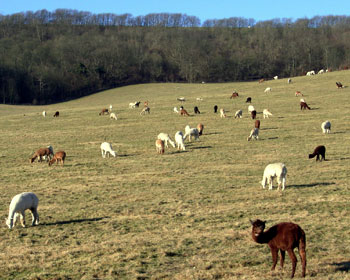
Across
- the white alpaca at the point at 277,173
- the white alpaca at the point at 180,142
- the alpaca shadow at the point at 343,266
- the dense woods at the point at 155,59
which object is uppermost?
the dense woods at the point at 155,59

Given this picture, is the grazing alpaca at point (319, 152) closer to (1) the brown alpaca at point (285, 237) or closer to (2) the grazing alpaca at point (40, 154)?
(2) the grazing alpaca at point (40, 154)

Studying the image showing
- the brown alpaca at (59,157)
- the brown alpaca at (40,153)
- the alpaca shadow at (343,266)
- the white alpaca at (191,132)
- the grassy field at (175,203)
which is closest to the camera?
the alpaca shadow at (343,266)

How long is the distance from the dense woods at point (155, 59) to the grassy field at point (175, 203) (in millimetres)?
57866

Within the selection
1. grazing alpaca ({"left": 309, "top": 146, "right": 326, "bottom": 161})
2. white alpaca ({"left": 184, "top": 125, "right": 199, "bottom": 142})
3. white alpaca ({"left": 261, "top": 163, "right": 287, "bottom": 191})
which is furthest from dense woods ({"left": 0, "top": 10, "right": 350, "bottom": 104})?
white alpaca ({"left": 261, "top": 163, "right": 287, "bottom": 191})

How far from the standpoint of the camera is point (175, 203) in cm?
1484

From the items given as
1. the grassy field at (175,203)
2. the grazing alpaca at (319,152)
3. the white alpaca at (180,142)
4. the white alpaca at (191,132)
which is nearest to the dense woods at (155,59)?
the grassy field at (175,203)

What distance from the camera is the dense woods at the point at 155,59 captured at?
91.0 meters

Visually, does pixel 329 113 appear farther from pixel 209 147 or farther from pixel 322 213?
pixel 322 213

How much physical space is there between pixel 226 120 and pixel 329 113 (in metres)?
8.25

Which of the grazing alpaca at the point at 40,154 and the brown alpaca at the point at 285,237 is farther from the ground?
the grazing alpaca at the point at 40,154

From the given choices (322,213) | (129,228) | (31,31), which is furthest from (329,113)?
(31,31)

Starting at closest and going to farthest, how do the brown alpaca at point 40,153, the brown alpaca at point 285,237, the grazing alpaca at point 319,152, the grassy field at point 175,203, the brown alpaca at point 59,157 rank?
1. the brown alpaca at point 285,237
2. the grassy field at point 175,203
3. the grazing alpaca at point 319,152
4. the brown alpaca at point 59,157
5. the brown alpaca at point 40,153

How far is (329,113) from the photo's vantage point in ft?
126

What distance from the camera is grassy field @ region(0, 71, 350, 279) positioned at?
9.27 meters
